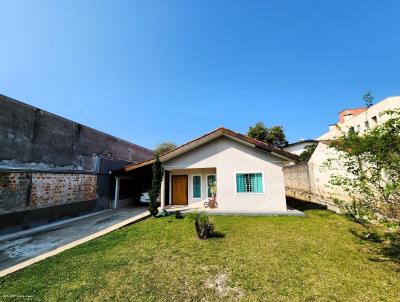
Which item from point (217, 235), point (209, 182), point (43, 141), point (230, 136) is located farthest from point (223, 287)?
point (43, 141)

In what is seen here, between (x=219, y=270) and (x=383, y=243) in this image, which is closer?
(x=219, y=270)

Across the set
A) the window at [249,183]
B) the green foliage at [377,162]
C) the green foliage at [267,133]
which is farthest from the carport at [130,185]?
the green foliage at [267,133]

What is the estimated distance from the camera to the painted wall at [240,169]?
11.9 metres

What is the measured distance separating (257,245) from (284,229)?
2381 mm

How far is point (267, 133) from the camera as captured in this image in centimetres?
3531

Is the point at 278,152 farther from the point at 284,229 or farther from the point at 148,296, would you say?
the point at 148,296

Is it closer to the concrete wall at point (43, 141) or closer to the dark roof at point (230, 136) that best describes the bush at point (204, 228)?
the dark roof at point (230, 136)

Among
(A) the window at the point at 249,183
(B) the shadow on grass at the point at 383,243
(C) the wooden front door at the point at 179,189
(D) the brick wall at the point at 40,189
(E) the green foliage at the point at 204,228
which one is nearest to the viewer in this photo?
(B) the shadow on grass at the point at 383,243

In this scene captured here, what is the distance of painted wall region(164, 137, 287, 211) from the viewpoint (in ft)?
39.1

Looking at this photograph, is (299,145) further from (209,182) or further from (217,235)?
(217,235)

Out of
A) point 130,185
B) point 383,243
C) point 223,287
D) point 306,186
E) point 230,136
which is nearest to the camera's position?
point 223,287

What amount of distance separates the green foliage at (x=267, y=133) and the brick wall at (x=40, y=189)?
89.3 ft

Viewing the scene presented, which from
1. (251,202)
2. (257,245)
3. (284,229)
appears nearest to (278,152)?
(251,202)

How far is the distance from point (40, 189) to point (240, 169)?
11.3 m
